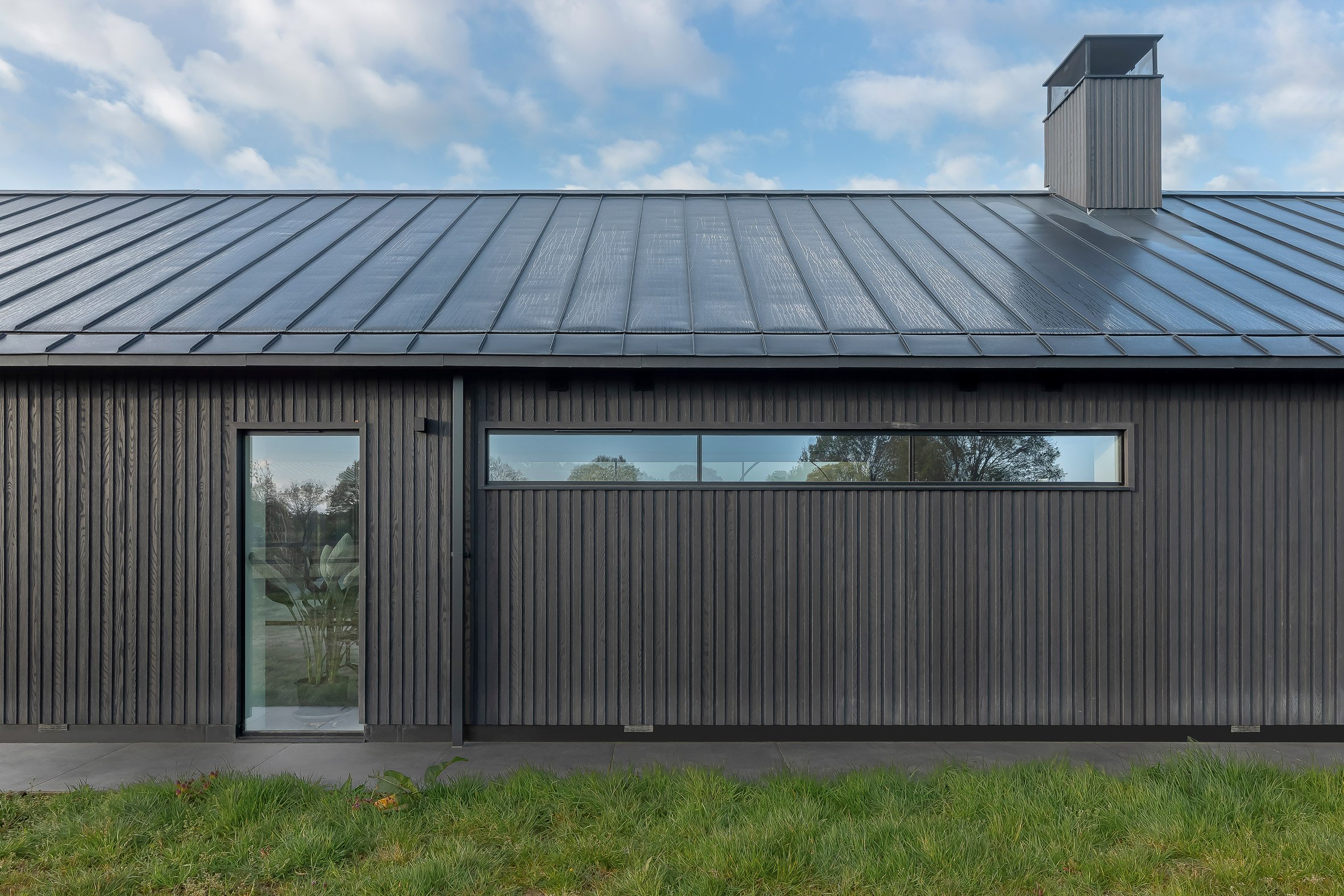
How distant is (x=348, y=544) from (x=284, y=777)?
175cm

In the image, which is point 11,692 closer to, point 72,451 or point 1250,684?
point 72,451

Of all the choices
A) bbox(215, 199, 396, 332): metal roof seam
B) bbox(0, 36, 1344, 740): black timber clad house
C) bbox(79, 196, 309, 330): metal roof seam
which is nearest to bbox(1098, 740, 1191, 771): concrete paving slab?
bbox(0, 36, 1344, 740): black timber clad house

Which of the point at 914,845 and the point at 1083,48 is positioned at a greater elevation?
the point at 1083,48

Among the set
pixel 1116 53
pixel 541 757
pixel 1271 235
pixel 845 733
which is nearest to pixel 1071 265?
pixel 1271 235

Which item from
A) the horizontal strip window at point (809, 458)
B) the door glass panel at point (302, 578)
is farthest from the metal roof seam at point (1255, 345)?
the door glass panel at point (302, 578)

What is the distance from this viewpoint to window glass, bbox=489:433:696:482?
5207 millimetres

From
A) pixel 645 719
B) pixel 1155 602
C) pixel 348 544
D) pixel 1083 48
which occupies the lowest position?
pixel 645 719

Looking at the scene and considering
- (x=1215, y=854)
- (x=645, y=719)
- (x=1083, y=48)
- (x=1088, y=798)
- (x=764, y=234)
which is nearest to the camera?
(x=1215, y=854)

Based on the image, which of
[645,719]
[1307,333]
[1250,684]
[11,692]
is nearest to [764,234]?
[1307,333]

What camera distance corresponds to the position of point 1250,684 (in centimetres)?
511

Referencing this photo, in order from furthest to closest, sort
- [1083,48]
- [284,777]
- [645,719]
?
1. [1083,48]
2. [645,719]
3. [284,777]

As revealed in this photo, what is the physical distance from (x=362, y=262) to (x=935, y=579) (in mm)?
5708

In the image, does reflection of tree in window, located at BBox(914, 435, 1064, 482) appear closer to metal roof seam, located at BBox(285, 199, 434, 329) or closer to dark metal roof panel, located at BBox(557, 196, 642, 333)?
dark metal roof panel, located at BBox(557, 196, 642, 333)

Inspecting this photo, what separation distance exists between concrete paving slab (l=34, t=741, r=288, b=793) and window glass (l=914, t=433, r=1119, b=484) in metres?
5.06
